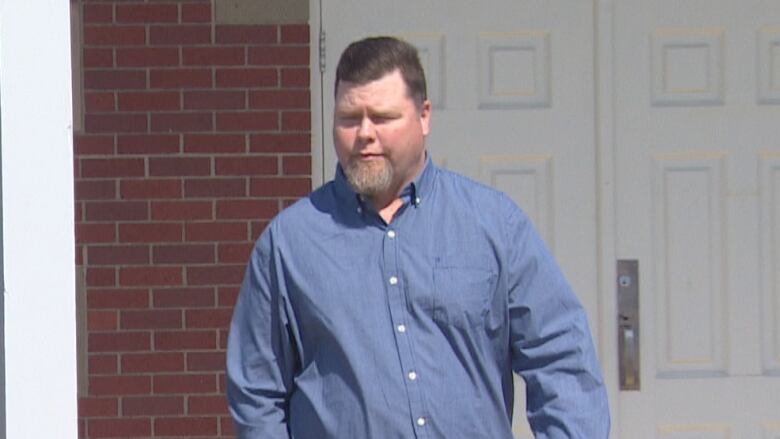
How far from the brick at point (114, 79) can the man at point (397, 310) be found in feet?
7.20

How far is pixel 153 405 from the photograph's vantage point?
5305mm

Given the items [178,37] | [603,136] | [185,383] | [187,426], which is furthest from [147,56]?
[603,136]

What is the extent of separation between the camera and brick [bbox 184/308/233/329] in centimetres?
527

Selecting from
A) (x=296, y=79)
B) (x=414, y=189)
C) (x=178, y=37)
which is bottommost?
(x=414, y=189)

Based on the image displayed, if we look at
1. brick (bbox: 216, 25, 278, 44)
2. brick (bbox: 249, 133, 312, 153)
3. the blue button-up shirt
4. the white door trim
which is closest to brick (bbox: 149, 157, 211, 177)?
brick (bbox: 249, 133, 312, 153)

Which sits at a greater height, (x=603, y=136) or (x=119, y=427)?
(x=603, y=136)

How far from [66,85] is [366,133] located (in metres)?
0.60

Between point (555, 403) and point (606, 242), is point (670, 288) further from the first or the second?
point (555, 403)

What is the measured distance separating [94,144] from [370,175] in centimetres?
238

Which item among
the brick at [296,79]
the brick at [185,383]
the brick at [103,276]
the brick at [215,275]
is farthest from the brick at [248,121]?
the brick at [185,383]

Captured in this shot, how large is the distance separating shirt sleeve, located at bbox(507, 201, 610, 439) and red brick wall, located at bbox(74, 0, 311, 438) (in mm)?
2177

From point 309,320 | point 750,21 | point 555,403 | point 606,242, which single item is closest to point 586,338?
point 555,403

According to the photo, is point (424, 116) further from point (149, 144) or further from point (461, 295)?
point (149, 144)

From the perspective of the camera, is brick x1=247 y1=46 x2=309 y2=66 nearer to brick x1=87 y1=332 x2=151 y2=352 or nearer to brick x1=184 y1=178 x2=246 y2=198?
brick x1=184 y1=178 x2=246 y2=198
